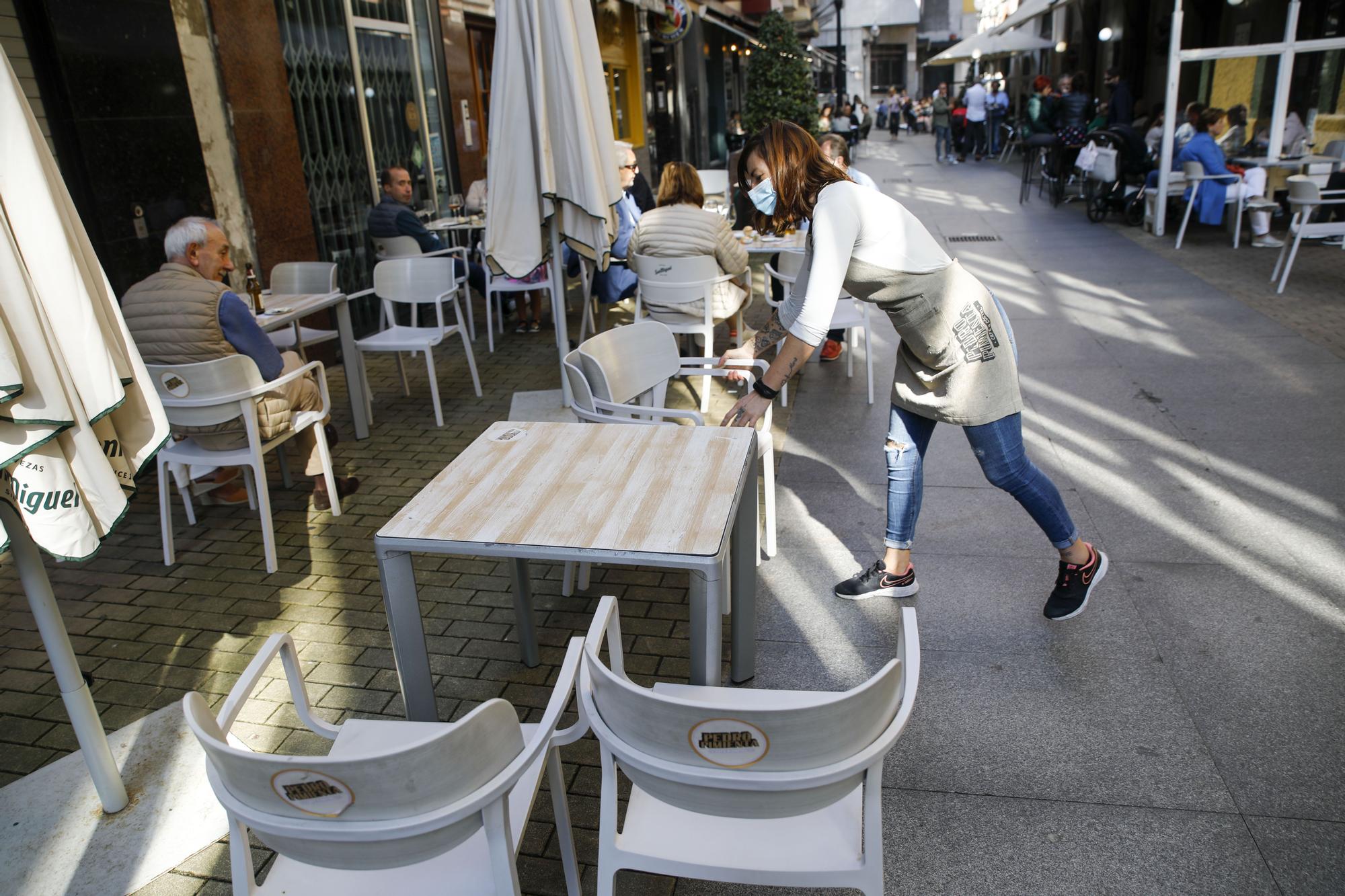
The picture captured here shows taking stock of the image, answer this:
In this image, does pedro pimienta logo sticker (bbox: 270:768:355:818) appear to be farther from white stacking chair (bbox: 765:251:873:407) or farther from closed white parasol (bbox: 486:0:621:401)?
white stacking chair (bbox: 765:251:873:407)

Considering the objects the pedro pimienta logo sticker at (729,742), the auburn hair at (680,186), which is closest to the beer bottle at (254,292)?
the auburn hair at (680,186)

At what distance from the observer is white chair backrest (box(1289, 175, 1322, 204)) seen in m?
7.22

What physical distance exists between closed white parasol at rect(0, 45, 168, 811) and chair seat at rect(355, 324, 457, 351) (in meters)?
3.26

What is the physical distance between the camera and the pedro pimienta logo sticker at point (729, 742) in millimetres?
1503

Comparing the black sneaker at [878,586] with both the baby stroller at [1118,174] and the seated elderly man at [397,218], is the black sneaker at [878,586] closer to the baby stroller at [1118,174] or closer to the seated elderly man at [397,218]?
the seated elderly man at [397,218]

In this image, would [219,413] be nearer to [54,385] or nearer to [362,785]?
[54,385]

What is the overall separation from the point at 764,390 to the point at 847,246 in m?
0.50

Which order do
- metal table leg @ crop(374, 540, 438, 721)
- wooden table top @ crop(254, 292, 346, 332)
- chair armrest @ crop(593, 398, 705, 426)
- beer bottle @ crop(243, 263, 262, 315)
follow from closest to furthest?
metal table leg @ crop(374, 540, 438, 721), chair armrest @ crop(593, 398, 705, 426), wooden table top @ crop(254, 292, 346, 332), beer bottle @ crop(243, 263, 262, 315)

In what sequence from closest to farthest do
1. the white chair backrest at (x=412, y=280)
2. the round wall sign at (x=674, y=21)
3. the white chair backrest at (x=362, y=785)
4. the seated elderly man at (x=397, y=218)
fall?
the white chair backrest at (x=362, y=785) → the white chair backrest at (x=412, y=280) → the seated elderly man at (x=397, y=218) → the round wall sign at (x=674, y=21)

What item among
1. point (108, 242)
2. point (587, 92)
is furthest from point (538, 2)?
point (108, 242)

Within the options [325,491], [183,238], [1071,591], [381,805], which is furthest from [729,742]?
[325,491]

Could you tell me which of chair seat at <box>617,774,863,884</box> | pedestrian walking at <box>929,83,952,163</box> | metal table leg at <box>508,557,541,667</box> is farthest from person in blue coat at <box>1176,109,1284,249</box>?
pedestrian walking at <box>929,83,952,163</box>

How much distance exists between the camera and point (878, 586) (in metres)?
3.55

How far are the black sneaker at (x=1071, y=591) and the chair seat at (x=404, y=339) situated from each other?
3.82 m
